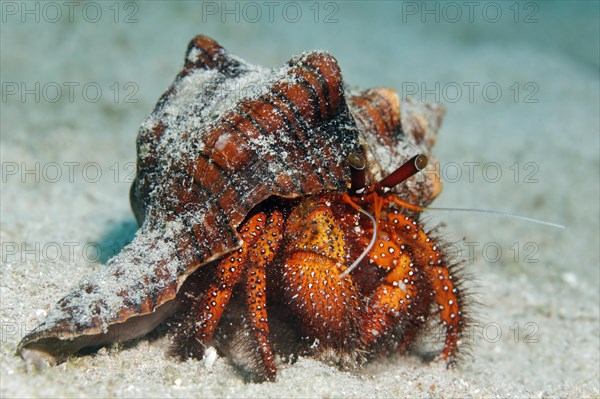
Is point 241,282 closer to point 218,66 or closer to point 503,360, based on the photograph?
point 218,66

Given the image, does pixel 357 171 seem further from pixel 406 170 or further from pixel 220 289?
pixel 220 289

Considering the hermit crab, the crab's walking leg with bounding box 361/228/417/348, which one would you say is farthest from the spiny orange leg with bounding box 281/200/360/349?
the crab's walking leg with bounding box 361/228/417/348

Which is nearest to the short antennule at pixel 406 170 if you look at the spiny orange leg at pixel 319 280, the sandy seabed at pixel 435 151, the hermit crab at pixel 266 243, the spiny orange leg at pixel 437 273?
the hermit crab at pixel 266 243

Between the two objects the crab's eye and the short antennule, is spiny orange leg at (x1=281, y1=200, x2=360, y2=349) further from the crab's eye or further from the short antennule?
the short antennule

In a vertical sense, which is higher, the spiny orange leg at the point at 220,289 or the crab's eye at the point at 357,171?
the crab's eye at the point at 357,171

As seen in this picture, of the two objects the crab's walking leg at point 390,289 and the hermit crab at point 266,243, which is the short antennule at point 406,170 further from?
the crab's walking leg at point 390,289

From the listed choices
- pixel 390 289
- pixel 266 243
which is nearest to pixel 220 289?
pixel 266 243

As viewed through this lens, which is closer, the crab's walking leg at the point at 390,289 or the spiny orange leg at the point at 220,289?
the spiny orange leg at the point at 220,289
